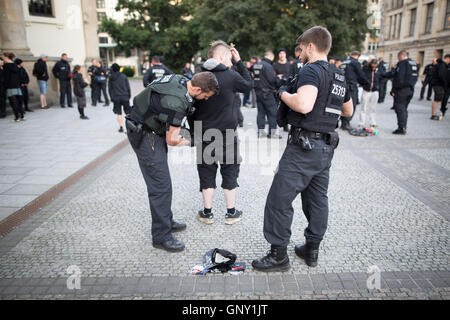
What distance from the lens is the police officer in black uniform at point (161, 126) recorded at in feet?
10.1

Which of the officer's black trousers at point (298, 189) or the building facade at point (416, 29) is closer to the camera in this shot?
the officer's black trousers at point (298, 189)

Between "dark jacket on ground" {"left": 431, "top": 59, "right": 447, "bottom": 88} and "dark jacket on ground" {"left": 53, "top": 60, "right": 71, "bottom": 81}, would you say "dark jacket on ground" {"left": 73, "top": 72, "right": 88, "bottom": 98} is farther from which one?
"dark jacket on ground" {"left": 431, "top": 59, "right": 447, "bottom": 88}

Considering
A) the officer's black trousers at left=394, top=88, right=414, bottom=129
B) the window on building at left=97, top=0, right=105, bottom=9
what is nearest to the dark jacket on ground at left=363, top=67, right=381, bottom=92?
the officer's black trousers at left=394, top=88, right=414, bottom=129

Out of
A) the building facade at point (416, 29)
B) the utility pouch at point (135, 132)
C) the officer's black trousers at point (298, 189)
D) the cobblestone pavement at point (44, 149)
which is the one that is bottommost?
the cobblestone pavement at point (44, 149)

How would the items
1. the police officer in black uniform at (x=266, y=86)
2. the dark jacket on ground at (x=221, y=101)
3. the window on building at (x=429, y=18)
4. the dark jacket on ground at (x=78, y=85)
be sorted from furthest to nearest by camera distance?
the window on building at (x=429, y=18), the dark jacket on ground at (x=78, y=85), the police officer in black uniform at (x=266, y=86), the dark jacket on ground at (x=221, y=101)

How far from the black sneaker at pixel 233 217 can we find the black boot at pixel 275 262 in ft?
3.42

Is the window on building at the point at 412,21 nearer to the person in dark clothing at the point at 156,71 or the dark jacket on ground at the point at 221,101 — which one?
the person in dark clothing at the point at 156,71

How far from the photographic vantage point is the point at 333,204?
4727 mm

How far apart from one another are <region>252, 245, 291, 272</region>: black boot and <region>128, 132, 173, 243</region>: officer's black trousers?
3.47 ft

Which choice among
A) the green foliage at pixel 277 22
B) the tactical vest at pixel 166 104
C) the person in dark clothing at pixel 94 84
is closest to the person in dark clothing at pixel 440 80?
the tactical vest at pixel 166 104

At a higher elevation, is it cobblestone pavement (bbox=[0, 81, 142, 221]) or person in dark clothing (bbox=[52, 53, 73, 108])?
person in dark clothing (bbox=[52, 53, 73, 108])

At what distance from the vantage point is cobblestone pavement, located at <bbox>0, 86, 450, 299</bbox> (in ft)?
9.55

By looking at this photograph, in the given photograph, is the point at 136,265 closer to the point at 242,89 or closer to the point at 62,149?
the point at 242,89

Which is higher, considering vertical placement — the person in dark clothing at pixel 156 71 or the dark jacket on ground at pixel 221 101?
the person in dark clothing at pixel 156 71
